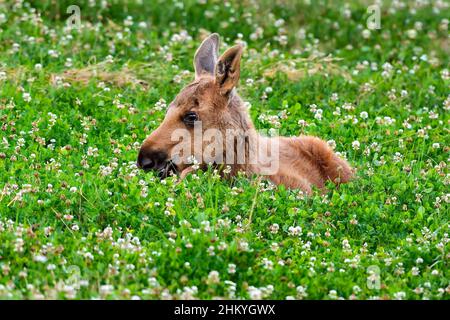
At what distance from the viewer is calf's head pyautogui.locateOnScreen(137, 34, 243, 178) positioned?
8586mm

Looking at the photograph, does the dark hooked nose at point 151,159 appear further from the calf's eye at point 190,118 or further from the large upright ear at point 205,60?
the large upright ear at point 205,60

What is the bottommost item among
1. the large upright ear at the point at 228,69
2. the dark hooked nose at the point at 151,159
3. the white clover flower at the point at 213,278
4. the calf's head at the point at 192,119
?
the white clover flower at the point at 213,278

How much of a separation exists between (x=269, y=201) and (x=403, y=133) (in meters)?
2.84

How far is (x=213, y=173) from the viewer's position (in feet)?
28.1

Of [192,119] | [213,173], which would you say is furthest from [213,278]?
[192,119]

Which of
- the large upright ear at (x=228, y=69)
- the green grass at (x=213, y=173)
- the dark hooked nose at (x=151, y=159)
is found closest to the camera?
the green grass at (x=213, y=173)

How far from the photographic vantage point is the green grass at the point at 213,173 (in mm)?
6793

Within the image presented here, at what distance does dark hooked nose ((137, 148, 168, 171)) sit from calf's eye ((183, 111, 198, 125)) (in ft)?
1.35

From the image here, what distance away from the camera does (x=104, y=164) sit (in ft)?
29.2

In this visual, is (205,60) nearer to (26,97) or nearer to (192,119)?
(192,119)

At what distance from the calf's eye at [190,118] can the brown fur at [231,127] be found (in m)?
0.03

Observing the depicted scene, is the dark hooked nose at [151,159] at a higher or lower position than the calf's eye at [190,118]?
lower

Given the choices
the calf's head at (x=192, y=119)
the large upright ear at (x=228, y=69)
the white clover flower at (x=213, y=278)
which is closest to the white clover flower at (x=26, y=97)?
the calf's head at (x=192, y=119)

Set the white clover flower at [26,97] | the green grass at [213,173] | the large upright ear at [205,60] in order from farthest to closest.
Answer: the white clover flower at [26,97] → the large upright ear at [205,60] → the green grass at [213,173]
